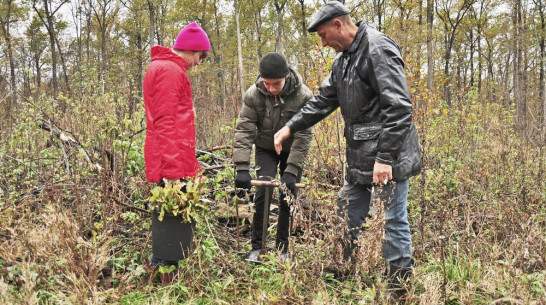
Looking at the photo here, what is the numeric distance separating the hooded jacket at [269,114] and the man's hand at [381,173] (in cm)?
99

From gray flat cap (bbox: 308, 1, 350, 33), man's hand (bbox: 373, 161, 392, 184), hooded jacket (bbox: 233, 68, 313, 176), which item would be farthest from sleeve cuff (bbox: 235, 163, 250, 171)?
gray flat cap (bbox: 308, 1, 350, 33)

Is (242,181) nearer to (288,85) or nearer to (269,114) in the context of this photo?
(269,114)

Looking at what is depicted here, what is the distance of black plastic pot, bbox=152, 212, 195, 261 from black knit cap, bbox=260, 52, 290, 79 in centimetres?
134

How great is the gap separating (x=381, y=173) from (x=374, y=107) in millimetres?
450

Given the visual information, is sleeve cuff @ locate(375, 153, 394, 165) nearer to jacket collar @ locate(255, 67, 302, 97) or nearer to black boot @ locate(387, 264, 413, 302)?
black boot @ locate(387, 264, 413, 302)

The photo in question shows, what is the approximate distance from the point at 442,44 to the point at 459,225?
1092 inches

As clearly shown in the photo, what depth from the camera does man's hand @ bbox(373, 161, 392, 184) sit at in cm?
233

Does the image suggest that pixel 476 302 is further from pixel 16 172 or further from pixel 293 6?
pixel 293 6

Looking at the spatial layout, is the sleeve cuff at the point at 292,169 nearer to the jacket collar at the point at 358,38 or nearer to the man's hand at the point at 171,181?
the man's hand at the point at 171,181

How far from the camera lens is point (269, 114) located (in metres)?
3.37

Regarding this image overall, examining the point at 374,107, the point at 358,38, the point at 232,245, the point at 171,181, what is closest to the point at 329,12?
the point at 358,38

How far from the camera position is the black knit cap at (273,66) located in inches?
121

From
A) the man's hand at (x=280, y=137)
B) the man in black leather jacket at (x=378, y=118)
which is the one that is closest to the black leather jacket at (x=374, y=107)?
the man in black leather jacket at (x=378, y=118)

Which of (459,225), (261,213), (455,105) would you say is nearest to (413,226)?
(459,225)
